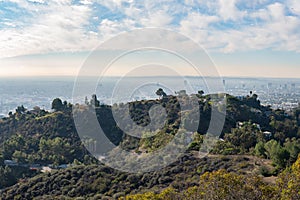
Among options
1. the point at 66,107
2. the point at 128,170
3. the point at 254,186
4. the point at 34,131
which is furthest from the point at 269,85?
the point at 254,186

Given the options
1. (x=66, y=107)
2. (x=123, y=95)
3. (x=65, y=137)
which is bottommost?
(x=65, y=137)

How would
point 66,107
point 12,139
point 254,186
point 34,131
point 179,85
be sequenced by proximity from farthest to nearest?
point 66,107 < point 34,131 < point 12,139 < point 179,85 < point 254,186

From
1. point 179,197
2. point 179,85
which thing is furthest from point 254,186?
point 179,85

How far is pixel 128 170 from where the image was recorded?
1370 cm

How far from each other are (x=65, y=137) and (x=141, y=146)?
7.69 metres

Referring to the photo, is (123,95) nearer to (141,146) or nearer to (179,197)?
(179,197)

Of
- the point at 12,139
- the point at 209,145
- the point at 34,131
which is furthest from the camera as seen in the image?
the point at 34,131

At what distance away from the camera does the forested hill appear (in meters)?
12.3

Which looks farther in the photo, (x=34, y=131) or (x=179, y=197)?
(x=34, y=131)

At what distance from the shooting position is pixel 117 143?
68.4 feet

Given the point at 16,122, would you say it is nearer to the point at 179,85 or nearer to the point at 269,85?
the point at 179,85

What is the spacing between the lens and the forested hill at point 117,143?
12297 mm

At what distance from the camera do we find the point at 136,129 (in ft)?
62.2

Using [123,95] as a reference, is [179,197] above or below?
below
